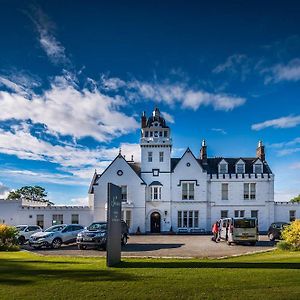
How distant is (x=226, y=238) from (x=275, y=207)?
22.8 m

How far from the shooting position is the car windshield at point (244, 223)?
95.2ft

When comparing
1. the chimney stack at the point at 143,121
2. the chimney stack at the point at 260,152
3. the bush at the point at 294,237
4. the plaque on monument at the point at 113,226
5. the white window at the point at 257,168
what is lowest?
the bush at the point at 294,237

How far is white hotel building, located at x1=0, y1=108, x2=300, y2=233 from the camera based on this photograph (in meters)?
50.0

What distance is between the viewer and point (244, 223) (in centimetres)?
2908

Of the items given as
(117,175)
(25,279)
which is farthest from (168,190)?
(25,279)

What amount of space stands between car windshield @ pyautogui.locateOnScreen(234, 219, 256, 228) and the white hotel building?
821 inches

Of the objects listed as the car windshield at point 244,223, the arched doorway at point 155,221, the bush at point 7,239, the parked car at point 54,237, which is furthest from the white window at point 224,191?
the bush at point 7,239

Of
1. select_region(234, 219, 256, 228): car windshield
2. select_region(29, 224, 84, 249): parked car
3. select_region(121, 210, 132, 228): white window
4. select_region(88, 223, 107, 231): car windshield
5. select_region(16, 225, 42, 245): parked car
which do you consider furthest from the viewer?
select_region(121, 210, 132, 228): white window

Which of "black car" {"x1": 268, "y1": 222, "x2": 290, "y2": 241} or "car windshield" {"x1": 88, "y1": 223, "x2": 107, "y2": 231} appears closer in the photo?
"car windshield" {"x1": 88, "y1": 223, "x2": 107, "y2": 231}

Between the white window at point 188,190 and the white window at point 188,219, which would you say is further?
the white window at point 188,190

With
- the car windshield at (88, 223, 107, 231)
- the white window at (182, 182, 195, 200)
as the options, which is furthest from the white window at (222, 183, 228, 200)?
the car windshield at (88, 223, 107, 231)

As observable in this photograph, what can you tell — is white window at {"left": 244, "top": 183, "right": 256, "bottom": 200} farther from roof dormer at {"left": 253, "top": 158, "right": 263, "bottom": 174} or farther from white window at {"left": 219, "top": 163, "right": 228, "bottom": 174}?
white window at {"left": 219, "top": 163, "right": 228, "bottom": 174}

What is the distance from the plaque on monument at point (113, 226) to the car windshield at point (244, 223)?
51.2ft

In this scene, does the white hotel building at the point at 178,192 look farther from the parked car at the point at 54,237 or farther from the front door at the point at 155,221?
the parked car at the point at 54,237
